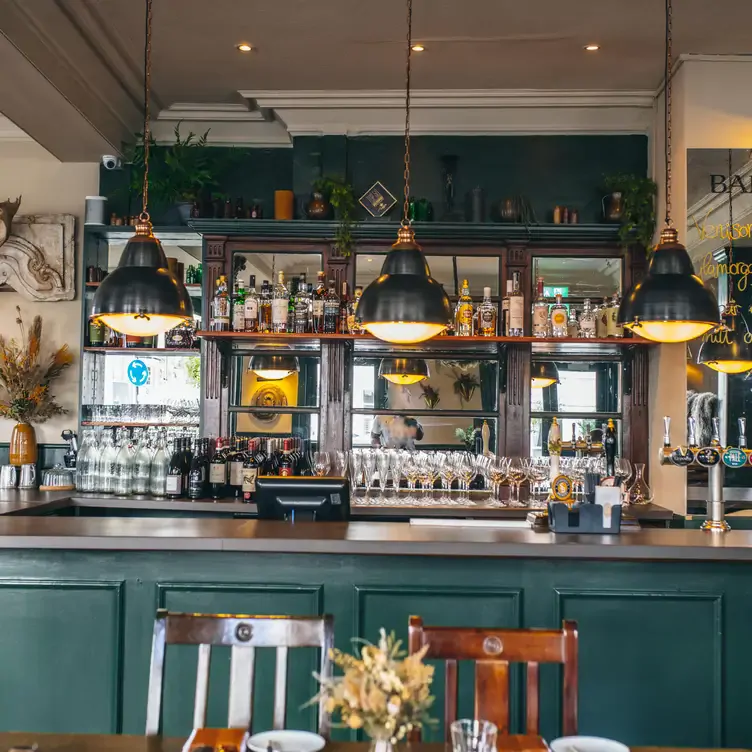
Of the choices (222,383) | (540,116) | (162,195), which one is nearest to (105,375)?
(222,383)

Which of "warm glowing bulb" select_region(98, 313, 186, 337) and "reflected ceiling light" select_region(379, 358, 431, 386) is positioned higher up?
"warm glowing bulb" select_region(98, 313, 186, 337)

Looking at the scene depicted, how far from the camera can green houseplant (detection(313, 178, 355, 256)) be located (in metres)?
5.29

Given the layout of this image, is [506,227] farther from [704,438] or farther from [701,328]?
[701,328]

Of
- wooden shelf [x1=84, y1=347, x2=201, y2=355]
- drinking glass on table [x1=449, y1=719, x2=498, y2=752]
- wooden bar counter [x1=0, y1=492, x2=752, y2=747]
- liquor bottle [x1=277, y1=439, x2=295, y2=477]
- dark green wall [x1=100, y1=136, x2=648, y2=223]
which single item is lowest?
wooden bar counter [x1=0, y1=492, x2=752, y2=747]

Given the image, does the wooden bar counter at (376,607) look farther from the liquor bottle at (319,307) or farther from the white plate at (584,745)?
the liquor bottle at (319,307)

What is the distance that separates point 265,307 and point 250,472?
1070 millimetres

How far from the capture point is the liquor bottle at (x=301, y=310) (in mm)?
5371

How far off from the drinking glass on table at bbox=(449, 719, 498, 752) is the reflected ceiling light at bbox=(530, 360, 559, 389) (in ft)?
14.2

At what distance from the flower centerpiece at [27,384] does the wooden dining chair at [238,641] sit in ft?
13.5

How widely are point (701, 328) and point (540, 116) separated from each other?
2.70 metres

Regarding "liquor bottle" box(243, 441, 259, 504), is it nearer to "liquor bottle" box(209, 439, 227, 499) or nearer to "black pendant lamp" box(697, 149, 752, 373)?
"liquor bottle" box(209, 439, 227, 499)

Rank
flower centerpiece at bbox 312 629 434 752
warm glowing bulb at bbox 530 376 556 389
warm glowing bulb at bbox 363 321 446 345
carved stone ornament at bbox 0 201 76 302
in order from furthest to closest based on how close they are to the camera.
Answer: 1. carved stone ornament at bbox 0 201 76 302
2. warm glowing bulb at bbox 530 376 556 389
3. warm glowing bulb at bbox 363 321 446 345
4. flower centerpiece at bbox 312 629 434 752

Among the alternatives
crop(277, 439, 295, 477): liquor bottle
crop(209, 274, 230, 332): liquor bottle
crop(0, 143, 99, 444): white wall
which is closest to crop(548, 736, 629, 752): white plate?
crop(277, 439, 295, 477): liquor bottle

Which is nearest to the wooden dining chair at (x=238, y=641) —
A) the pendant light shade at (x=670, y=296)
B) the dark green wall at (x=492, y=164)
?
the pendant light shade at (x=670, y=296)
